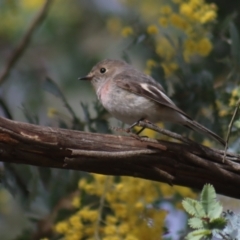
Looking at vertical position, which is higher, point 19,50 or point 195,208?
point 19,50

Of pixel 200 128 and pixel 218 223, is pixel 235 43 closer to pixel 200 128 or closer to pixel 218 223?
pixel 200 128

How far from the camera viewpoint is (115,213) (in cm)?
A: 269

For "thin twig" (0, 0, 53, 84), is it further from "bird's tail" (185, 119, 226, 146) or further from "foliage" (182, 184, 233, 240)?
"foliage" (182, 184, 233, 240)

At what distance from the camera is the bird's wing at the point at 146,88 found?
2.70m

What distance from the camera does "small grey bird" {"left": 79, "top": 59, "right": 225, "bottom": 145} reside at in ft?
8.93

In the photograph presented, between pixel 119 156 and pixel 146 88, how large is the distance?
68 centimetres

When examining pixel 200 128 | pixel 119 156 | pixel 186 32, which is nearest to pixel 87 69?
pixel 186 32

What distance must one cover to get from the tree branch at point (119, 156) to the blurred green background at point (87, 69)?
23 centimetres

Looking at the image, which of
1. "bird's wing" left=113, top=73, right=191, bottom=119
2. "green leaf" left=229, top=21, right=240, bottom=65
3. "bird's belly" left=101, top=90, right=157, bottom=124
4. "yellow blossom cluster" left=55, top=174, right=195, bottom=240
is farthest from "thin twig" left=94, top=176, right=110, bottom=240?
"green leaf" left=229, top=21, right=240, bottom=65

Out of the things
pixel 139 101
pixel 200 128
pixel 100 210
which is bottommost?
pixel 100 210

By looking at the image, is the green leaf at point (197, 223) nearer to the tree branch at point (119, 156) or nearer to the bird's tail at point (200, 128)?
the tree branch at point (119, 156)

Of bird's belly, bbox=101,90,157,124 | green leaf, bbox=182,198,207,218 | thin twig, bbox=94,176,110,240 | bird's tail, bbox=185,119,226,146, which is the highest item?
bird's belly, bbox=101,90,157,124

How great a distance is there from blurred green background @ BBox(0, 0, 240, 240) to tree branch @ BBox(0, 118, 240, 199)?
232mm

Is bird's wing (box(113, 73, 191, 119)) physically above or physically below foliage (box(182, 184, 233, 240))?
above
